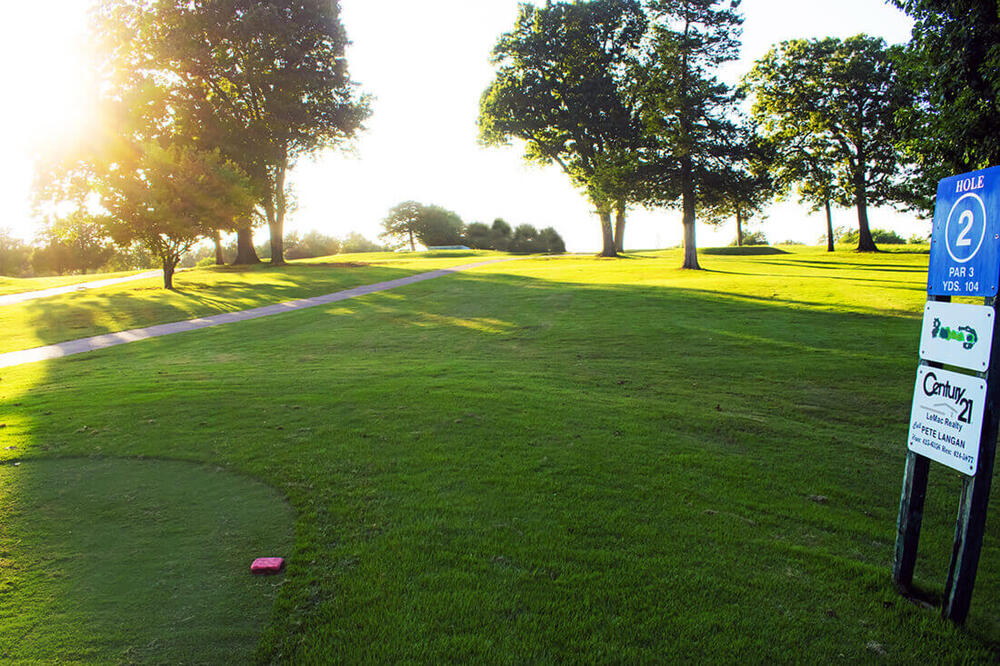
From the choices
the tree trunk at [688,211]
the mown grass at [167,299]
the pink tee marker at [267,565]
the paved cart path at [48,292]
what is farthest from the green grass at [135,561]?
the tree trunk at [688,211]

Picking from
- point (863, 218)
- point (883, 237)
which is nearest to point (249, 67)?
point (863, 218)

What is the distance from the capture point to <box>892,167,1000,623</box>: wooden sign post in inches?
133

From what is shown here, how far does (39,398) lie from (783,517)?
34.6 ft

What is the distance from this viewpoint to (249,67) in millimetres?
33062

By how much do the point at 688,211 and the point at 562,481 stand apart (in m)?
28.8

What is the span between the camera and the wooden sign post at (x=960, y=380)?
3.38 metres

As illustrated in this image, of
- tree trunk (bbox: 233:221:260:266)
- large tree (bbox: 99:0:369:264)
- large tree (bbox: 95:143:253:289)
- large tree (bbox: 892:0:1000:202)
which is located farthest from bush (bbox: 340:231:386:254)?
large tree (bbox: 892:0:1000:202)

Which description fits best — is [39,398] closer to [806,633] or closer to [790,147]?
[806,633]

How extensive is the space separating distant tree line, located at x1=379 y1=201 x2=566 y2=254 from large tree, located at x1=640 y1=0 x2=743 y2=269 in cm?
3226

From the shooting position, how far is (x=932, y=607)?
3.73 meters

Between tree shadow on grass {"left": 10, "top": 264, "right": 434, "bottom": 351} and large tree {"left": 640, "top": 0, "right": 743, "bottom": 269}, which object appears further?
large tree {"left": 640, "top": 0, "right": 743, "bottom": 269}

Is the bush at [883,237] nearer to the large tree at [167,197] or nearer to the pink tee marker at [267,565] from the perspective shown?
the large tree at [167,197]

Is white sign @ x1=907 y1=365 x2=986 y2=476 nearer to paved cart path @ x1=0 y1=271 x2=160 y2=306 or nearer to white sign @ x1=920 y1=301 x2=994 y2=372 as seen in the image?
white sign @ x1=920 y1=301 x2=994 y2=372

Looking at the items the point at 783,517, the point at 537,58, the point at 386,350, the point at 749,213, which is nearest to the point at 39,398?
the point at 386,350
